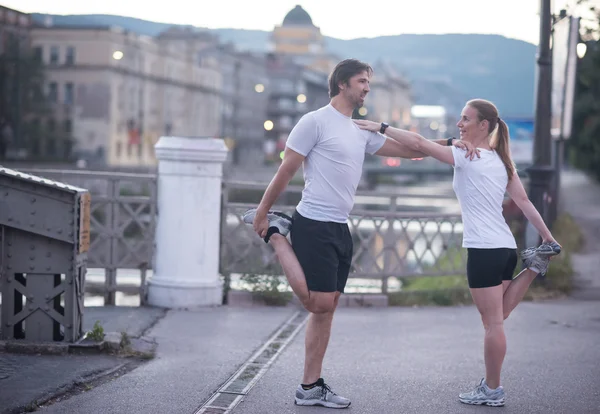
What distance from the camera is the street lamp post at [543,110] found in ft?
42.0

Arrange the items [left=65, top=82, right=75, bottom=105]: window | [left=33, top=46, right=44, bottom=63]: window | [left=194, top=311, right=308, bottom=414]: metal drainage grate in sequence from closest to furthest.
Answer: [left=194, top=311, right=308, bottom=414]: metal drainage grate < [left=33, top=46, right=44, bottom=63]: window < [left=65, top=82, right=75, bottom=105]: window

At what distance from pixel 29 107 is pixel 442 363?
81.8 meters

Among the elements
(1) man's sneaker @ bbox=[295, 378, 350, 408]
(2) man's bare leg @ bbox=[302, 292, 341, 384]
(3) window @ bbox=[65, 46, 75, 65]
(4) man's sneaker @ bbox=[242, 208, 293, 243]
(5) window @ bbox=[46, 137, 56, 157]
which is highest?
(3) window @ bbox=[65, 46, 75, 65]

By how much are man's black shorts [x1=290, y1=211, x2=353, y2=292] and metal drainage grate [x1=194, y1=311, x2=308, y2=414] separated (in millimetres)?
811

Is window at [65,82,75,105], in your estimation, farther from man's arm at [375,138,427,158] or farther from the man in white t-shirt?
the man in white t-shirt

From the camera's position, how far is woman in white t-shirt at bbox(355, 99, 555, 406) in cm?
623

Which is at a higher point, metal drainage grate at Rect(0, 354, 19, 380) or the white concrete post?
the white concrete post

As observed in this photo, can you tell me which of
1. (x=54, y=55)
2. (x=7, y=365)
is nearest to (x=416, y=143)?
(x=7, y=365)

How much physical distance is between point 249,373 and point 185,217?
3.40 metres

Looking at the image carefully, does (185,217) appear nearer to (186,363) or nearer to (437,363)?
(186,363)

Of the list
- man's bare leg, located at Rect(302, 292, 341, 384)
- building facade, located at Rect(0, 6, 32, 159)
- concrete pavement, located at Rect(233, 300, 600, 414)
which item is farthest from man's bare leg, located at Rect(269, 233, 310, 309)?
building facade, located at Rect(0, 6, 32, 159)

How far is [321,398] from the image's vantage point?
241 inches

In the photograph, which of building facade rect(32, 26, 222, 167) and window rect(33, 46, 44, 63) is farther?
building facade rect(32, 26, 222, 167)

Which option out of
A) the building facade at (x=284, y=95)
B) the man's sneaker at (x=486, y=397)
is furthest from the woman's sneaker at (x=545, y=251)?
the building facade at (x=284, y=95)
